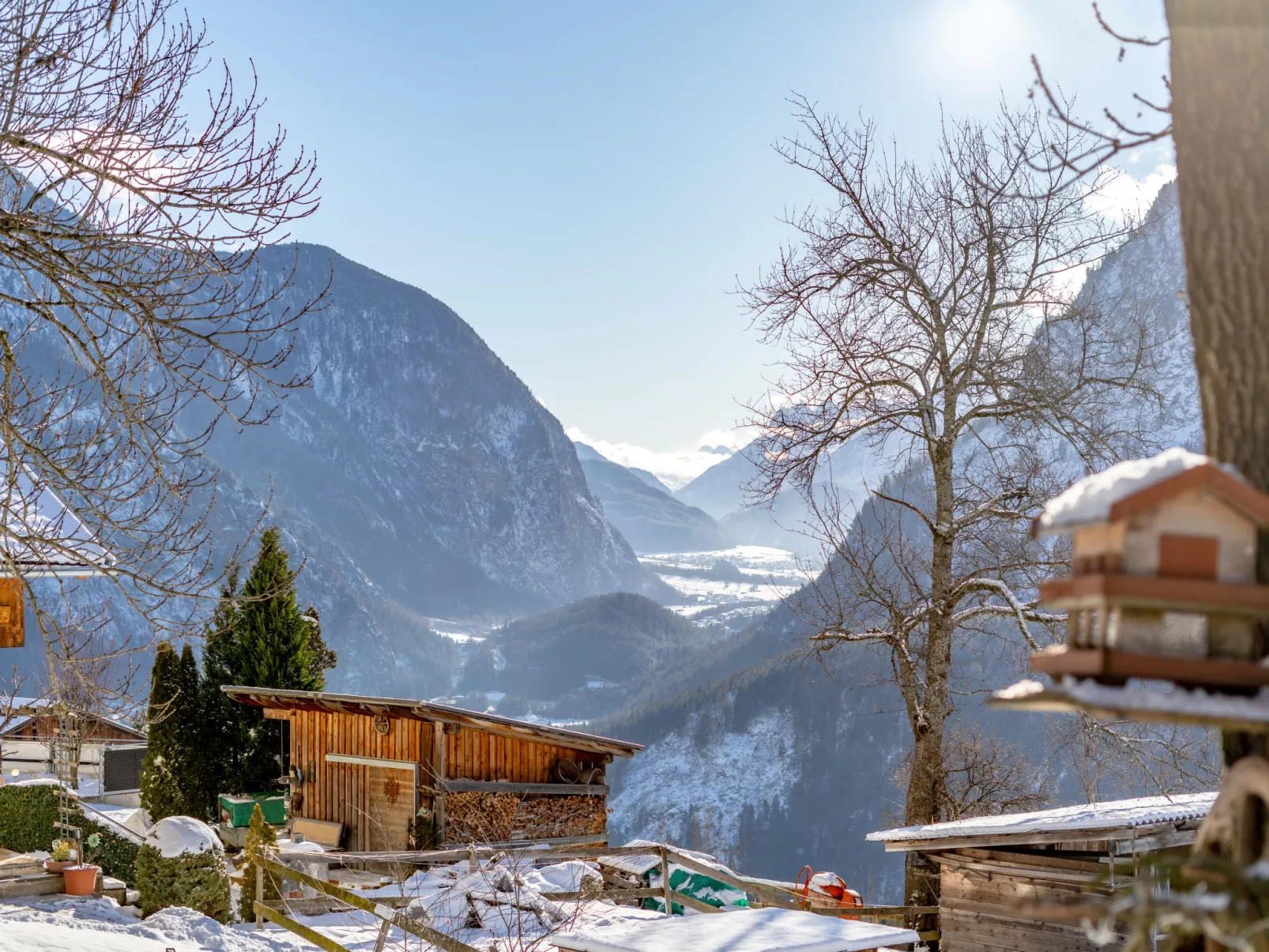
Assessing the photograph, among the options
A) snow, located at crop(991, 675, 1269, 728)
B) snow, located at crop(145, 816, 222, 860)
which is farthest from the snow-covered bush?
snow, located at crop(991, 675, 1269, 728)

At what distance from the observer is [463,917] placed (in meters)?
11.0

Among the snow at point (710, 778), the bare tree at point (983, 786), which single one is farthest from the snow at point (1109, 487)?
the snow at point (710, 778)

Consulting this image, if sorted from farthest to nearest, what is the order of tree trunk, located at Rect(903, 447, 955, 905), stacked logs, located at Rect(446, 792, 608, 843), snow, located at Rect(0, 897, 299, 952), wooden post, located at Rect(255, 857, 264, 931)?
stacked logs, located at Rect(446, 792, 608, 843) < tree trunk, located at Rect(903, 447, 955, 905) < wooden post, located at Rect(255, 857, 264, 931) < snow, located at Rect(0, 897, 299, 952)

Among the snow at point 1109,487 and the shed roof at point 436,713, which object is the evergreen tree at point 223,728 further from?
the snow at point 1109,487

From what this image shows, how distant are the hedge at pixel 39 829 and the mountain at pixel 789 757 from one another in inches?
2945

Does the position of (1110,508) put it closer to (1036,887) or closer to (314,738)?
(1036,887)

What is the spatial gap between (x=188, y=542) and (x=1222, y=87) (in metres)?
7.30

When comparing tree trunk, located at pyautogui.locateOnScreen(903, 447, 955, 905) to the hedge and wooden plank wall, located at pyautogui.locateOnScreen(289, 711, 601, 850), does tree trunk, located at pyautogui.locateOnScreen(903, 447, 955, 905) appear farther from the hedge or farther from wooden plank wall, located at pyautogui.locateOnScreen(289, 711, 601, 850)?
the hedge

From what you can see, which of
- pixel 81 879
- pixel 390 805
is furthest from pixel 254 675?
pixel 81 879

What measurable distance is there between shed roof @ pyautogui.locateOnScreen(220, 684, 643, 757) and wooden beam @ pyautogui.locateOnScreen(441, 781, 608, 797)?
0.67m

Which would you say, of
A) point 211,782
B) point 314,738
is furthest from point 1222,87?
point 211,782

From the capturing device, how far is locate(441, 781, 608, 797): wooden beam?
60.3ft

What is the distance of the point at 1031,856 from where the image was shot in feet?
38.5

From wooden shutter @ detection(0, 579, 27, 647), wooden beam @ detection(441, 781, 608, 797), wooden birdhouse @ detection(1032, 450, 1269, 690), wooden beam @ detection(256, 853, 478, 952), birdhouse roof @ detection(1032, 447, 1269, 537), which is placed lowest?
wooden beam @ detection(441, 781, 608, 797)
